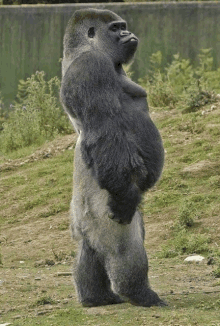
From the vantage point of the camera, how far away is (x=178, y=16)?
11.4 metres

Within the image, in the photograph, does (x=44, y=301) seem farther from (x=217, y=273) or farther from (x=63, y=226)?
(x=63, y=226)

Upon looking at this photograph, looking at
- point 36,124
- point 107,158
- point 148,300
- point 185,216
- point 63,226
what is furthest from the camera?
point 36,124

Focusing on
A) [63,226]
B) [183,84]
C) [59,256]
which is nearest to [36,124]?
[183,84]

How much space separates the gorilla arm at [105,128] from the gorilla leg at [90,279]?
47cm

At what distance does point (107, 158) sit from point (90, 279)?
0.84m

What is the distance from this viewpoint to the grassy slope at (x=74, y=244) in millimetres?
3975

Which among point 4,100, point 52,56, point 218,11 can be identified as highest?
point 218,11

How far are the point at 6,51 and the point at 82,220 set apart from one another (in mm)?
8305

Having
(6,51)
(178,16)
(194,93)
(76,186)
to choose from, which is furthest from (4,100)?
(76,186)

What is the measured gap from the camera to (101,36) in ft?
12.9

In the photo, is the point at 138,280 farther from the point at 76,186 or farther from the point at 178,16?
the point at 178,16

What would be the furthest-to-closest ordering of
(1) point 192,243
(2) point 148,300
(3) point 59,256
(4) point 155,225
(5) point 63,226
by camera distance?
(5) point 63,226, (4) point 155,225, (3) point 59,256, (1) point 192,243, (2) point 148,300

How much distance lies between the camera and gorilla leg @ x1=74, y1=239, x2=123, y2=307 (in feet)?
13.5

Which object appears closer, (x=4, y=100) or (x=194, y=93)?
(x=194, y=93)
